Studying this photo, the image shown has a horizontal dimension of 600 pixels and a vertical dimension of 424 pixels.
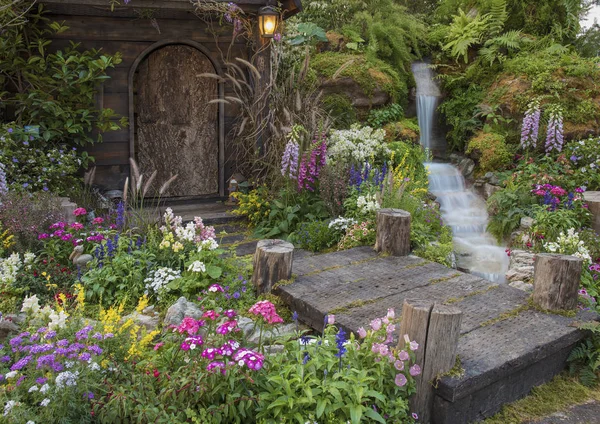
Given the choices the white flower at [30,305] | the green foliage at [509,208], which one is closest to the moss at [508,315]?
the green foliage at [509,208]

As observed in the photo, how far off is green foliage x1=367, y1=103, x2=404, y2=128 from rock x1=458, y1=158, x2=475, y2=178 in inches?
54.3

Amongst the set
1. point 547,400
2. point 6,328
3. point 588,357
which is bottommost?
point 547,400

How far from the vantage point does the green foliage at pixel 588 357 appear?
15.1ft

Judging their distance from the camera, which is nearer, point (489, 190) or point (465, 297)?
point (465, 297)

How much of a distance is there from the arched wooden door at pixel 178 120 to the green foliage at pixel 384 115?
276 cm

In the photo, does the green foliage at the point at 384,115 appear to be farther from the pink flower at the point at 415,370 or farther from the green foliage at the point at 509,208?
the pink flower at the point at 415,370

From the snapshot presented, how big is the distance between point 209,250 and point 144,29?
4.30 m

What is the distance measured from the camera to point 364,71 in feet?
32.9

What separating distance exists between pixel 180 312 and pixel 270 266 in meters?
1.09

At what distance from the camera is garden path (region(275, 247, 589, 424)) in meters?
3.98

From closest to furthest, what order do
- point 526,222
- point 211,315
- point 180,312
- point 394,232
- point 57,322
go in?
point 211,315
point 57,322
point 180,312
point 394,232
point 526,222

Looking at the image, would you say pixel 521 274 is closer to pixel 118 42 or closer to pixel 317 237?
pixel 317 237

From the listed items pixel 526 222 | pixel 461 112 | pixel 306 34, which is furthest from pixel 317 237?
pixel 461 112

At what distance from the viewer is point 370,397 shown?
3.54 meters
